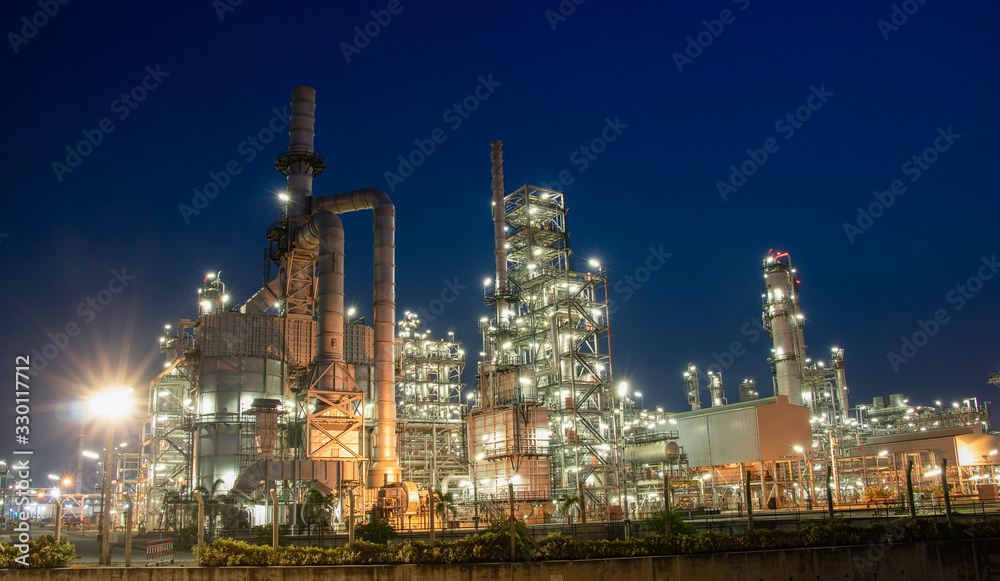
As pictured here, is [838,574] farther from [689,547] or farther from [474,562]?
[474,562]

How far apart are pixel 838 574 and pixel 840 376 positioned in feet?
314

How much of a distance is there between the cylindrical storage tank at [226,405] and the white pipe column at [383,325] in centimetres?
1024

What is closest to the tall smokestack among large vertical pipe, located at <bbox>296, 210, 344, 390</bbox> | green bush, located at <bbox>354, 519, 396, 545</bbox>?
large vertical pipe, located at <bbox>296, 210, 344, 390</bbox>

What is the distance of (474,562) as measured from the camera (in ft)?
88.3

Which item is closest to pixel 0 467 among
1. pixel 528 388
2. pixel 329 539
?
pixel 528 388

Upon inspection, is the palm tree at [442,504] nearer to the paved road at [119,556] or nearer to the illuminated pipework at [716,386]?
the paved road at [119,556]

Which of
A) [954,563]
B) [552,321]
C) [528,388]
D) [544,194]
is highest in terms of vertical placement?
[544,194]

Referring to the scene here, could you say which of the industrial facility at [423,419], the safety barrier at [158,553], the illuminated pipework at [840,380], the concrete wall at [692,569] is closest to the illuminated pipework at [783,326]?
the industrial facility at [423,419]

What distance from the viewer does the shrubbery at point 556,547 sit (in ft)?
89.5

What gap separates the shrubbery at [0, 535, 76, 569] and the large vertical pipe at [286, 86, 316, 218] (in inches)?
1633

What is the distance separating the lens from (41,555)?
1165 inches

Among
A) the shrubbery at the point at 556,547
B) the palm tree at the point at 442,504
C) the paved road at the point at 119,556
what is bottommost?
the paved road at the point at 119,556

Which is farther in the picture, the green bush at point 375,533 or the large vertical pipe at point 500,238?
the large vertical pipe at point 500,238

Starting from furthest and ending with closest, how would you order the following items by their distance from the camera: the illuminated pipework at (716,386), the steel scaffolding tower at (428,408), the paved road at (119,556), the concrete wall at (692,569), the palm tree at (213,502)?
the illuminated pipework at (716,386)
the steel scaffolding tower at (428,408)
the palm tree at (213,502)
the paved road at (119,556)
the concrete wall at (692,569)
